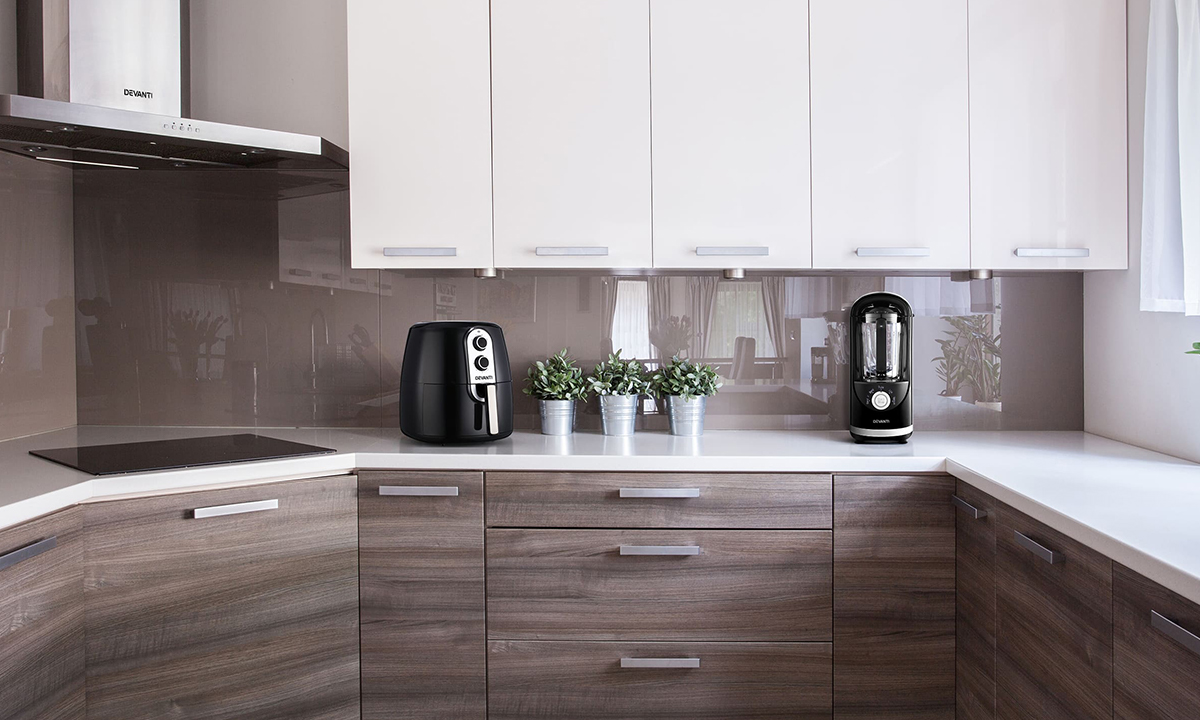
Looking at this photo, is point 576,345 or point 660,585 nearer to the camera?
point 660,585

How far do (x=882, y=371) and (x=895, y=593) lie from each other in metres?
0.59

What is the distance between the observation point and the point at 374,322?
243cm

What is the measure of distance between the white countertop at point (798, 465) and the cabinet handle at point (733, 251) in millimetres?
503

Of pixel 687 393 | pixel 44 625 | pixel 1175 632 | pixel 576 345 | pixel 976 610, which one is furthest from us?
pixel 576 345

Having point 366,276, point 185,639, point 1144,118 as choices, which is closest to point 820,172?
point 1144,118

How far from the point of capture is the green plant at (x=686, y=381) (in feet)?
7.22

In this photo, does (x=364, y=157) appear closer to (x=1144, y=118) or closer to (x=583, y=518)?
(x=583, y=518)

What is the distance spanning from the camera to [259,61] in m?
2.28

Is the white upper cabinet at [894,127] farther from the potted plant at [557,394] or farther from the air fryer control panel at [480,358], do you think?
the air fryer control panel at [480,358]

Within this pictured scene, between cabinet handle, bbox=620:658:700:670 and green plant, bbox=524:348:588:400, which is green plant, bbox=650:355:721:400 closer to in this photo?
green plant, bbox=524:348:588:400

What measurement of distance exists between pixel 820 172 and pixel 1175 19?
0.85 meters

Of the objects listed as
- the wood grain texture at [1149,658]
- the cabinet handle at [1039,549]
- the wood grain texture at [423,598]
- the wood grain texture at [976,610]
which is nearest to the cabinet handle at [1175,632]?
the wood grain texture at [1149,658]

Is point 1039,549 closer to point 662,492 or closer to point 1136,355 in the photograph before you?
point 662,492

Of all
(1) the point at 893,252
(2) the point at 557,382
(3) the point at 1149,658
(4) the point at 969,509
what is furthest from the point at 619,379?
(3) the point at 1149,658
